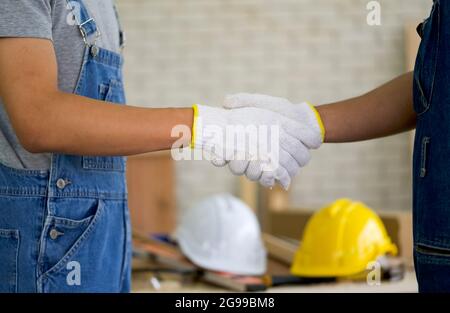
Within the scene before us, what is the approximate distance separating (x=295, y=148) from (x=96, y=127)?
43cm

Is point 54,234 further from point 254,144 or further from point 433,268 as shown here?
point 433,268

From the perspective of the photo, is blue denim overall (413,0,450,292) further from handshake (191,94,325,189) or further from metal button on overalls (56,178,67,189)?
metal button on overalls (56,178,67,189)

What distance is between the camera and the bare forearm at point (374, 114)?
150 cm

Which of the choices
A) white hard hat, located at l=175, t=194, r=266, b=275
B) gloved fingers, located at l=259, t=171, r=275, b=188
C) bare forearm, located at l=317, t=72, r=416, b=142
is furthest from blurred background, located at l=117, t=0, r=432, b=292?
gloved fingers, located at l=259, t=171, r=275, b=188

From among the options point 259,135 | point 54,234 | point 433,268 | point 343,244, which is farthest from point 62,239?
point 343,244

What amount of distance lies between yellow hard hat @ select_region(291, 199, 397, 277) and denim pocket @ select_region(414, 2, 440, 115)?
1.15 meters

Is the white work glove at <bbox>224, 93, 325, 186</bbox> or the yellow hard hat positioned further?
the yellow hard hat

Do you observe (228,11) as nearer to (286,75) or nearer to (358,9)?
(286,75)

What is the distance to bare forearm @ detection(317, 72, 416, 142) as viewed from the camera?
1.50 meters

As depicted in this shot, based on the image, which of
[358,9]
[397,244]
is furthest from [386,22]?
[397,244]

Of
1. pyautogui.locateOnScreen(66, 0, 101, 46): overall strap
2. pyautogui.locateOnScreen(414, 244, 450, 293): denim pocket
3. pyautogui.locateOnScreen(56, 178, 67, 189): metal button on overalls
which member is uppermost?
pyautogui.locateOnScreen(66, 0, 101, 46): overall strap
